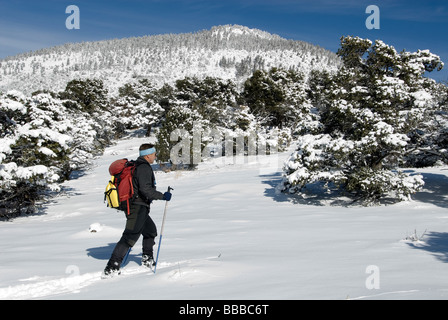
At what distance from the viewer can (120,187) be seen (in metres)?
4.86

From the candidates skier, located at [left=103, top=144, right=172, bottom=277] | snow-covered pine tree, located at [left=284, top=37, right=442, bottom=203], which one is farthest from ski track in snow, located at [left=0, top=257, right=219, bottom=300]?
snow-covered pine tree, located at [left=284, top=37, right=442, bottom=203]

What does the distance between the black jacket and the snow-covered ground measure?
1056 mm

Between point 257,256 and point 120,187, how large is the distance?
2456 millimetres

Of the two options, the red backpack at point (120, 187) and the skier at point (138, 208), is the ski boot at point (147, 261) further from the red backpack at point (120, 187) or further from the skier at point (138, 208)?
the red backpack at point (120, 187)

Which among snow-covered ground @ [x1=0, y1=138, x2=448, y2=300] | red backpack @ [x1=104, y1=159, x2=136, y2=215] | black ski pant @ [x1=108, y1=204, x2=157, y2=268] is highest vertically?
red backpack @ [x1=104, y1=159, x2=136, y2=215]

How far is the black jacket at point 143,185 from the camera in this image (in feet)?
15.9

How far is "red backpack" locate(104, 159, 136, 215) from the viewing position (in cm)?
484

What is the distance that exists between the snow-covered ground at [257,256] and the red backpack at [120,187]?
3.42 feet

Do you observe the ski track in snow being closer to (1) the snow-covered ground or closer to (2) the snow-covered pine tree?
(1) the snow-covered ground

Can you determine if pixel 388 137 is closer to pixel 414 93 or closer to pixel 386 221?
pixel 414 93

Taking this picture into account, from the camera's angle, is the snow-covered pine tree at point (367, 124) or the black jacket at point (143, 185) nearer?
the black jacket at point (143, 185)

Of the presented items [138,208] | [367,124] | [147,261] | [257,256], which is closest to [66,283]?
[147,261]

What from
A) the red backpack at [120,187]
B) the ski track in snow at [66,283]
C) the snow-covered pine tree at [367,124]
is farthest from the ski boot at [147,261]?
the snow-covered pine tree at [367,124]
